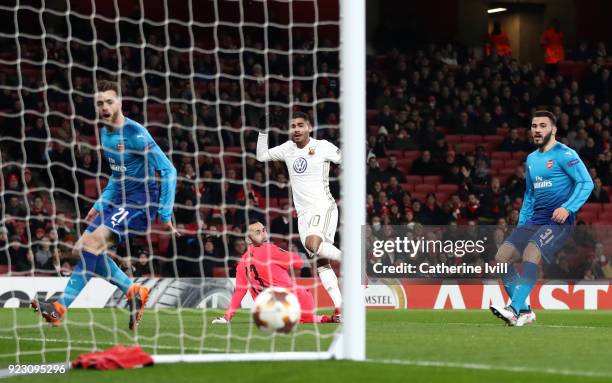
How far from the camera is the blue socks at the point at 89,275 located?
32.1 ft

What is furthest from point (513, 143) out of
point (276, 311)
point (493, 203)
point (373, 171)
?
point (276, 311)

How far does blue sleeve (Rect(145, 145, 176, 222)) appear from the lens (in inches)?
384

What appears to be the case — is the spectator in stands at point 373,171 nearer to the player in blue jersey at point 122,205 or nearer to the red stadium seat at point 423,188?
the red stadium seat at point 423,188

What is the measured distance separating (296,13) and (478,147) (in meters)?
5.62

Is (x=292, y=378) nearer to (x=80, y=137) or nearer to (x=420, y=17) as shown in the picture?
(x=80, y=137)

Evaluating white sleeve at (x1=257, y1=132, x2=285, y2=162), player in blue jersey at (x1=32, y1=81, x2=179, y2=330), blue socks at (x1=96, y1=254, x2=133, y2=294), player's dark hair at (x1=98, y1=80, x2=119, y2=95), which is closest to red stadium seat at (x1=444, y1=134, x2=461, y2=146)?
white sleeve at (x1=257, y1=132, x2=285, y2=162)

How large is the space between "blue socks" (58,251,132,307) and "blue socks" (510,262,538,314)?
11.7ft

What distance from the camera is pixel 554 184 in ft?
36.0

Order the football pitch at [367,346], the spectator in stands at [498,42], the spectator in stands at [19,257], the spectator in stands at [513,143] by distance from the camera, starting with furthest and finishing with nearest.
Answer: the spectator in stands at [498,42] < the spectator in stands at [513,143] < the spectator in stands at [19,257] < the football pitch at [367,346]

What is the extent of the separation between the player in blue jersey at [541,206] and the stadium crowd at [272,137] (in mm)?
2582

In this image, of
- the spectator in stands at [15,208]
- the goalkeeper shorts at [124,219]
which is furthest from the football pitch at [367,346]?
the spectator in stands at [15,208]

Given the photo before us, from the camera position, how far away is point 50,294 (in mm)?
14703

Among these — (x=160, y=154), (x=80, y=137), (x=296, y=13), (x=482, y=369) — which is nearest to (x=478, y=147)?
(x=296, y=13)

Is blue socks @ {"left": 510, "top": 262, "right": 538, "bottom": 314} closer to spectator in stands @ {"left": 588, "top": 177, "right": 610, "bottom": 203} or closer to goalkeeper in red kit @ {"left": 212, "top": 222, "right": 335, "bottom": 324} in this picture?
goalkeeper in red kit @ {"left": 212, "top": 222, "right": 335, "bottom": 324}
